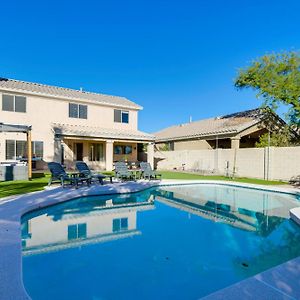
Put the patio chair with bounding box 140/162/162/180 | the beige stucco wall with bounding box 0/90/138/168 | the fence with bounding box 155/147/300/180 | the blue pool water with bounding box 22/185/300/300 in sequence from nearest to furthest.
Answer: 1. the blue pool water with bounding box 22/185/300/300
2. the patio chair with bounding box 140/162/162/180
3. the fence with bounding box 155/147/300/180
4. the beige stucco wall with bounding box 0/90/138/168

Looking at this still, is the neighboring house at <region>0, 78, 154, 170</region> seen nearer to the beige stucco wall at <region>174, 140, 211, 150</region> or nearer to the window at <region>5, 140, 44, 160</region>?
the window at <region>5, 140, 44, 160</region>

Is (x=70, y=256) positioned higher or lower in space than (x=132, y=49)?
lower

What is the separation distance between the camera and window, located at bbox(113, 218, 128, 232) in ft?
28.1

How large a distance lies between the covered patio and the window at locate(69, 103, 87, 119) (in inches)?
51.8

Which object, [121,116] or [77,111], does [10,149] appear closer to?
[77,111]

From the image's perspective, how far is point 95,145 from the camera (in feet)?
87.0

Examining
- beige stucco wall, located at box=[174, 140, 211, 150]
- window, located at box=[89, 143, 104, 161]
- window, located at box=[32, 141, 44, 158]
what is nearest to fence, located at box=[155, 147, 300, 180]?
beige stucco wall, located at box=[174, 140, 211, 150]

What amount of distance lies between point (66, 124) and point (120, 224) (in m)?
17.9

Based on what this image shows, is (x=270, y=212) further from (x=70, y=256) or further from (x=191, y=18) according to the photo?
(x=191, y=18)

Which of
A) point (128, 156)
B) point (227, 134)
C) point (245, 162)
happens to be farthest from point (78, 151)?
point (245, 162)

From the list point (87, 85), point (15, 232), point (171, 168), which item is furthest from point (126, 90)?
point (15, 232)

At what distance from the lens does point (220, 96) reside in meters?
37.8

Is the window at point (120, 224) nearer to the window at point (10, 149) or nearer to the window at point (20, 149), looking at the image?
the window at point (20, 149)

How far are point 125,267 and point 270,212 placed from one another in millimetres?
7848
